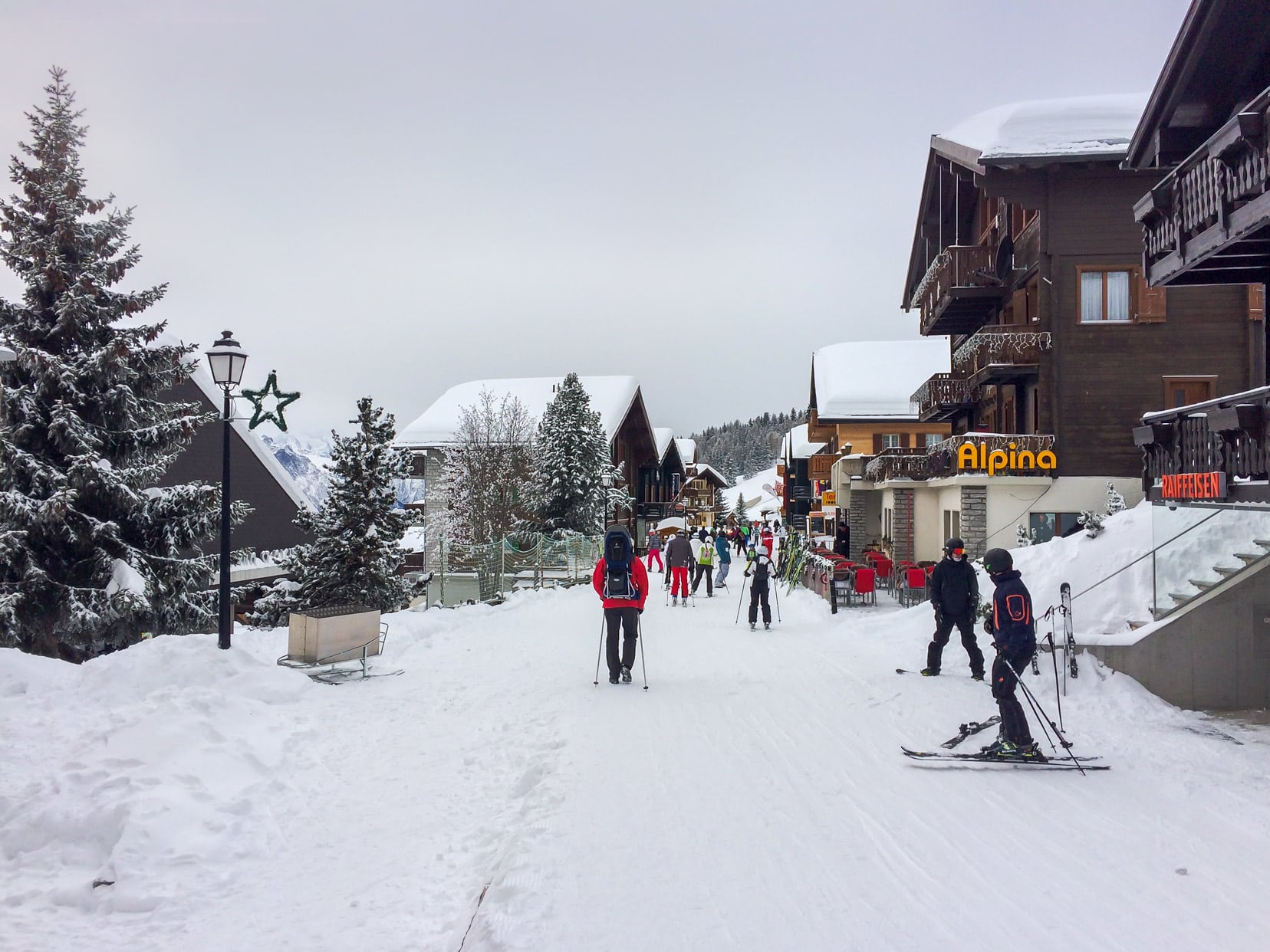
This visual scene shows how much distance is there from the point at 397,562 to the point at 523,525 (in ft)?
45.0

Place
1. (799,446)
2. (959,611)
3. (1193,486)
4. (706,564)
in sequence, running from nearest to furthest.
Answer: (1193,486) < (959,611) < (706,564) < (799,446)

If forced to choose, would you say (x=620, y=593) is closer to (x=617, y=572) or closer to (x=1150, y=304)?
(x=617, y=572)

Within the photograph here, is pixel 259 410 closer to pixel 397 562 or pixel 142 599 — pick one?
pixel 142 599

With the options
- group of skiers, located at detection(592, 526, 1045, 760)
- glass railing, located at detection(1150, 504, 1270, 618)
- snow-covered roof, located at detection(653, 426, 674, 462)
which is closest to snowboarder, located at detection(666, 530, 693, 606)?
group of skiers, located at detection(592, 526, 1045, 760)

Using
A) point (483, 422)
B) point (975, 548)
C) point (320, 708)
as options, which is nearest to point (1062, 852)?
point (320, 708)

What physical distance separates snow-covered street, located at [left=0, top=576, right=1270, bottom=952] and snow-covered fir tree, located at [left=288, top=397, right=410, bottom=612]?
1324 cm

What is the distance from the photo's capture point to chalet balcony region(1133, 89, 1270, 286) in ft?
29.4

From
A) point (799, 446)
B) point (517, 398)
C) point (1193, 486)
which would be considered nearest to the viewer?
point (1193, 486)

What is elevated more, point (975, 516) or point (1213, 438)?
point (1213, 438)

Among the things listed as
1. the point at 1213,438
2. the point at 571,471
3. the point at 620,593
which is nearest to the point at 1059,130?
the point at 1213,438

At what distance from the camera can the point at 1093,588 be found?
11.9 m

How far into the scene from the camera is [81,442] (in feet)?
45.4

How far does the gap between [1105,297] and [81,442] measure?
22.9 metres

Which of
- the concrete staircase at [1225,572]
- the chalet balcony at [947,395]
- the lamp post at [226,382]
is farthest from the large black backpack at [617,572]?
the chalet balcony at [947,395]
